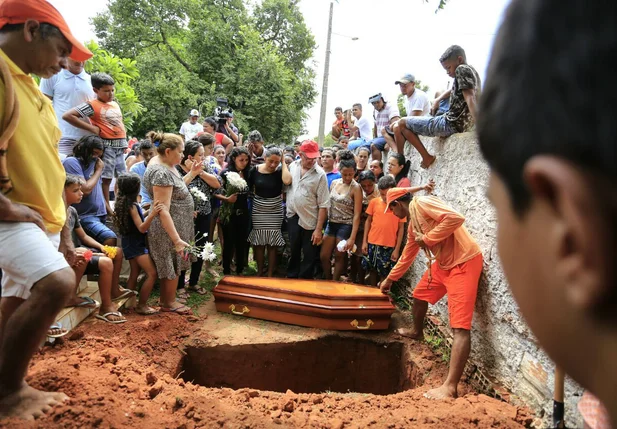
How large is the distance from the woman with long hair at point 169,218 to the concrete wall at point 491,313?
2960 mm

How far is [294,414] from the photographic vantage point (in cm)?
286

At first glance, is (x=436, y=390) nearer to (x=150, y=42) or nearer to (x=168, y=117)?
(x=168, y=117)

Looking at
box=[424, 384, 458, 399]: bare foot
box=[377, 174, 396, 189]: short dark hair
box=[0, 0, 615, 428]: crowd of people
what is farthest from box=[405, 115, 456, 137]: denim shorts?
box=[424, 384, 458, 399]: bare foot

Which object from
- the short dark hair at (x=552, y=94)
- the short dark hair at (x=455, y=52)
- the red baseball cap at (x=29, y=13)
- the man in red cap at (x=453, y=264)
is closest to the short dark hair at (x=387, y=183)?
the man in red cap at (x=453, y=264)

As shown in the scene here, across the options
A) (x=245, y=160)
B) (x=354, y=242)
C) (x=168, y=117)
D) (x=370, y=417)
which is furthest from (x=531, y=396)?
(x=168, y=117)

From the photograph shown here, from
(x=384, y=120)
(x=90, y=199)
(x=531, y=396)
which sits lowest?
(x=531, y=396)

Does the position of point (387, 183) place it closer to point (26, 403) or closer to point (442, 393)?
point (442, 393)

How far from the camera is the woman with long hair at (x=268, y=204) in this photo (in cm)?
591

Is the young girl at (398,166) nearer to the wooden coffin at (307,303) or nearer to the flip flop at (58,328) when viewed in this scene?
the wooden coffin at (307,303)

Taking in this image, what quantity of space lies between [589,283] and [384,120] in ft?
24.3

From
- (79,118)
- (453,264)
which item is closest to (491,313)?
(453,264)

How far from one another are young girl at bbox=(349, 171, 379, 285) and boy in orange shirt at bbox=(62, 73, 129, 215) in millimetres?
3298

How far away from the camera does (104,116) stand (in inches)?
187

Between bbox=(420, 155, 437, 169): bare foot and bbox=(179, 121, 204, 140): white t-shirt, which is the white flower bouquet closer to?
bbox=(420, 155, 437, 169): bare foot
